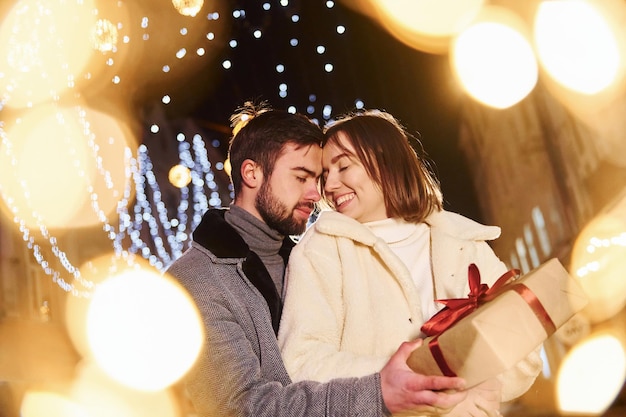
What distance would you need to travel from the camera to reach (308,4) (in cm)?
806

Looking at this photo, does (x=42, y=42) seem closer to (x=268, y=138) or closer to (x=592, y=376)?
(x=268, y=138)

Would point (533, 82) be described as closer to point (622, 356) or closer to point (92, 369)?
point (622, 356)

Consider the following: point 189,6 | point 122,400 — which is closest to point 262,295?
point 189,6

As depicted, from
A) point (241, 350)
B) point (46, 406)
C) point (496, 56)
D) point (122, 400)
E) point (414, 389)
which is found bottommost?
point (122, 400)

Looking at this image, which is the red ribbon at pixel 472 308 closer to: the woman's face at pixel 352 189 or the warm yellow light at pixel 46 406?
the woman's face at pixel 352 189

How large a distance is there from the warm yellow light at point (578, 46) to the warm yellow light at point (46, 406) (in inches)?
400

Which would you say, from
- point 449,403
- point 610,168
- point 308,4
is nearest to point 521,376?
point 449,403

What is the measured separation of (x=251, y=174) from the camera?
3234 mm

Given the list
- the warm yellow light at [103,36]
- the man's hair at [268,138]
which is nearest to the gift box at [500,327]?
the man's hair at [268,138]

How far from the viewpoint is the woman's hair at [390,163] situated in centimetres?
287

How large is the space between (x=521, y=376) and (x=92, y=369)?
13.5m

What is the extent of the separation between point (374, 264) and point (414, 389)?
83 cm

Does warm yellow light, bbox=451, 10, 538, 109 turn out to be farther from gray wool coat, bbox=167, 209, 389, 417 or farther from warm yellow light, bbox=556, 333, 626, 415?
gray wool coat, bbox=167, 209, 389, 417

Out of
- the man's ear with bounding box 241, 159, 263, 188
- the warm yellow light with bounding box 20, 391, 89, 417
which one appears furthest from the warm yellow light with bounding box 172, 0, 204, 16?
the warm yellow light with bounding box 20, 391, 89, 417
